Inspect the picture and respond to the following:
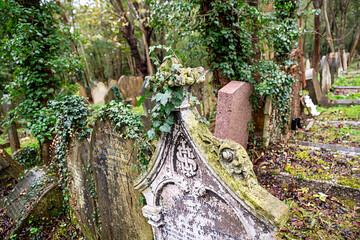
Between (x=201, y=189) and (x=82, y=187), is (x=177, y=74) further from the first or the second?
(x=82, y=187)

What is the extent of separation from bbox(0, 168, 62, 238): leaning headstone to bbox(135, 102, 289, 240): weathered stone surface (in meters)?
2.61

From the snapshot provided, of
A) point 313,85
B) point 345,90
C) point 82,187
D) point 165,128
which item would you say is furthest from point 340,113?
point 82,187

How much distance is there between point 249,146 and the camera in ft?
15.0

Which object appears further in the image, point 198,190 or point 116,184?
point 116,184

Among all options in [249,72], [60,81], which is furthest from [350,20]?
[60,81]

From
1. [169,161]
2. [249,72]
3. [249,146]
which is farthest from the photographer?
[249,146]

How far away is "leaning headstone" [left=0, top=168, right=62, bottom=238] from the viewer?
4.10 m

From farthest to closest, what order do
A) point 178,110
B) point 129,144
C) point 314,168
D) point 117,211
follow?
point 314,168
point 117,211
point 129,144
point 178,110

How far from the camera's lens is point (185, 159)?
84.3 inches

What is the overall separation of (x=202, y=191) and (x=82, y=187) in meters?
2.42

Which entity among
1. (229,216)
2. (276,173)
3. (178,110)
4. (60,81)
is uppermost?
(60,81)

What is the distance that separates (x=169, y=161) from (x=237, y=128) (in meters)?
2.15

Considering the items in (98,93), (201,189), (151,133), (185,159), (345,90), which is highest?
(151,133)

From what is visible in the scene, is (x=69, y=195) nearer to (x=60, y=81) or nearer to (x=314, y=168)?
(x=60, y=81)
